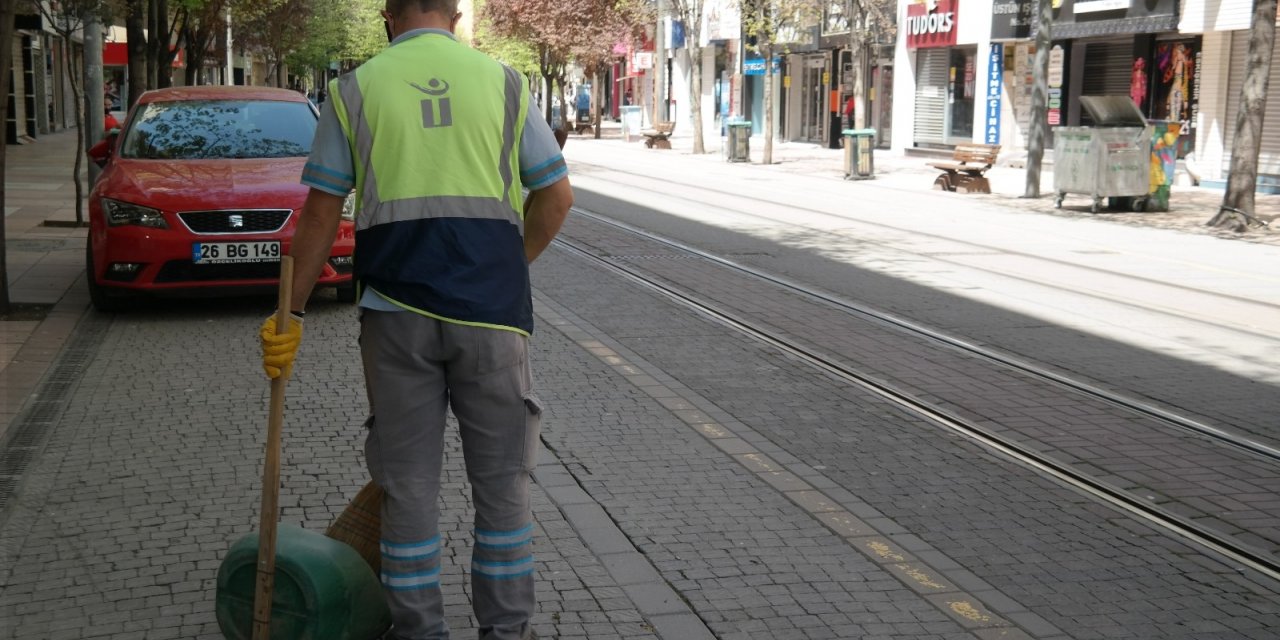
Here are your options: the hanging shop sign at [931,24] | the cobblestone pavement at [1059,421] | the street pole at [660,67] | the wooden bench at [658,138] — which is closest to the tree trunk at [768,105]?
the hanging shop sign at [931,24]

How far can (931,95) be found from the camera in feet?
121

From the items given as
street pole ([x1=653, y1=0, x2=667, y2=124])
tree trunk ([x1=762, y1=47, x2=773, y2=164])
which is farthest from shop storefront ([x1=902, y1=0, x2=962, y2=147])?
street pole ([x1=653, y1=0, x2=667, y2=124])

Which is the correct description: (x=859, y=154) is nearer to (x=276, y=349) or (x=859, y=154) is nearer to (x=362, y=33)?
(x=276, y=349)

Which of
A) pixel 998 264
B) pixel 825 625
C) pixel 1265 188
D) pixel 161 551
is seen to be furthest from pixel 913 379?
pixel 1265 188

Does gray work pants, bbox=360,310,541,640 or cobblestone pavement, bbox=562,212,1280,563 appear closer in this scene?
gray work pants, bbox=360,310,541,640

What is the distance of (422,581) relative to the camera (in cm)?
364

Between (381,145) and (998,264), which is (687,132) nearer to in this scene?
(998,264)

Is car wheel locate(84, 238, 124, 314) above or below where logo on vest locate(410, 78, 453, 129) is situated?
below

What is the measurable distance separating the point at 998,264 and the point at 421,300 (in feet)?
37.0

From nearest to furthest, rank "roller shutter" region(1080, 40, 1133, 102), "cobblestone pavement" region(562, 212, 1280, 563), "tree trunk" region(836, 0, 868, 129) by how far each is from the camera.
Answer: "cobblestone pavement" region(562, 212, 1280, 563), "roller shutter" region(1080, 40, 1133, 102), "tree trunk" region(836, 0, 868, 129)

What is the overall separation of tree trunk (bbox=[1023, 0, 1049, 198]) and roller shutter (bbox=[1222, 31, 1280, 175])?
10.3 feet

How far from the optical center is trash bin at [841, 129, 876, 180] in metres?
28.0

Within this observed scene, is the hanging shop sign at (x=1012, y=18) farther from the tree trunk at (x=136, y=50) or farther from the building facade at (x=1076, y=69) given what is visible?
the tree trunk at (x=136, y=50)

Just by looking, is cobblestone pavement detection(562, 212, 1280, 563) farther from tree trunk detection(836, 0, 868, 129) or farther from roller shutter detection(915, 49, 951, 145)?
roller shutter detection(915, 49, 951, 145)
